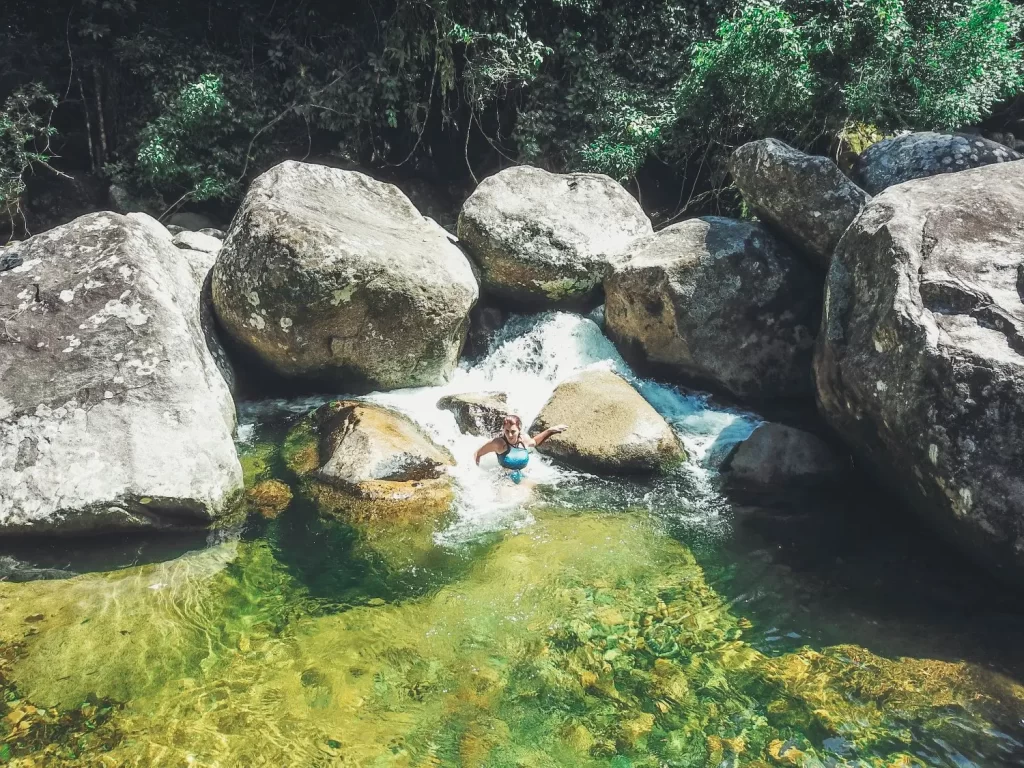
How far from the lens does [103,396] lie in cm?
550

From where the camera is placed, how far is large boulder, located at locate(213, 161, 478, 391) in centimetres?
713

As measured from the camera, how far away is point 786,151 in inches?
320

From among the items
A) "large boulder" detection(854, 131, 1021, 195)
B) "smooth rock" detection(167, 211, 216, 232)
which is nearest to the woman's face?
"large boulder" detection(854, 131, 1021, 195)

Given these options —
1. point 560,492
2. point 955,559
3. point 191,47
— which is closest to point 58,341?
point 560,492

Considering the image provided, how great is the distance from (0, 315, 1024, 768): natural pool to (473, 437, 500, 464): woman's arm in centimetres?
63

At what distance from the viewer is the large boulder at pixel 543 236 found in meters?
9.14

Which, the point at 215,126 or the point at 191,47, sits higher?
the point at 191,47

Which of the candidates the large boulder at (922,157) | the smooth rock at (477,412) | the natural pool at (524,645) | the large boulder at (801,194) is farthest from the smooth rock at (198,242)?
the large boulder at (922,157)

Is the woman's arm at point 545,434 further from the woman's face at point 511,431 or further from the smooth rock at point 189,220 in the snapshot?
the smooth rock at point 189,220

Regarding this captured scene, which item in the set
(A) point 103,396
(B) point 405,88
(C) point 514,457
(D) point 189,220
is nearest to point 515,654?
(C) point 514,457

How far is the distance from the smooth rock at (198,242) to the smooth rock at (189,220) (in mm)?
2576

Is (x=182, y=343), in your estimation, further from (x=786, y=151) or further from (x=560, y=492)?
(x=786, y=151)

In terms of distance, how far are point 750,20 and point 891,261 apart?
5600 millimetres

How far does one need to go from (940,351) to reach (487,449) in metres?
3.98
